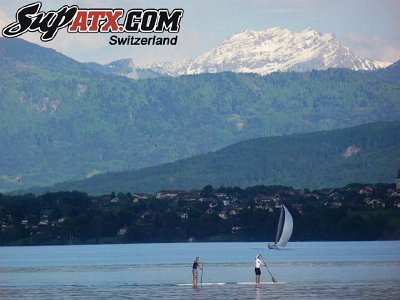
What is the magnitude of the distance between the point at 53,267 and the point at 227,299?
7980 centimetres

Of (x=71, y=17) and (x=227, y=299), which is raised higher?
(x=71, y=17)

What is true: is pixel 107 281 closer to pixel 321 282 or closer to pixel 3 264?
pixel 321 282

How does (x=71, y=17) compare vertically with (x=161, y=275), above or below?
above

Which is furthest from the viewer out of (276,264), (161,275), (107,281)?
(276,264)

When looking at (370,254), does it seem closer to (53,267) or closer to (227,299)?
(53,267)

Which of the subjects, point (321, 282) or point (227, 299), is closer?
point (227, 299)

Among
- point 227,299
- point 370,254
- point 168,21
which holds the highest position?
point 168,21

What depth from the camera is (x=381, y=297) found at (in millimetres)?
99312

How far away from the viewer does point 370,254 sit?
199625 millimetres

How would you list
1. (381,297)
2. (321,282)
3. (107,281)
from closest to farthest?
(381,297) < (321,282) < (107,281)

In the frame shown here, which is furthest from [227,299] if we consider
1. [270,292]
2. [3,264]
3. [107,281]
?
[3,264]

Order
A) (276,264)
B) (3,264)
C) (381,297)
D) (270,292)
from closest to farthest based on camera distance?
(381,297) → (270,292) → (276,264) → (3,264)

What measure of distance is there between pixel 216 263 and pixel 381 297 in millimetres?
79272

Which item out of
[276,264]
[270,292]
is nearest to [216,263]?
[276,264]
